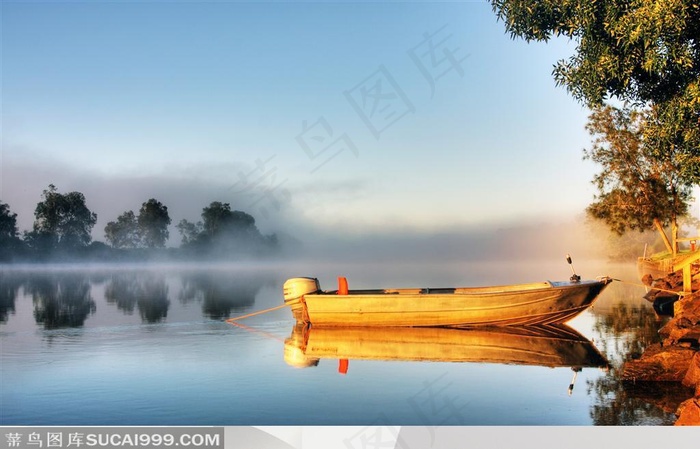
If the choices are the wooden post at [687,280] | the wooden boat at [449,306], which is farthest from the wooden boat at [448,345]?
the wooden post at [687,280]

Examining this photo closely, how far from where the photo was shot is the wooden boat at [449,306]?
23.1 metres

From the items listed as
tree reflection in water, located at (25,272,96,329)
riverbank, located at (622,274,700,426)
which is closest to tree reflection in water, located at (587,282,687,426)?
riverbank, located at (622,274,700,426)

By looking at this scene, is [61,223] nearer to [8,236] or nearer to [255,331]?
[8,236]

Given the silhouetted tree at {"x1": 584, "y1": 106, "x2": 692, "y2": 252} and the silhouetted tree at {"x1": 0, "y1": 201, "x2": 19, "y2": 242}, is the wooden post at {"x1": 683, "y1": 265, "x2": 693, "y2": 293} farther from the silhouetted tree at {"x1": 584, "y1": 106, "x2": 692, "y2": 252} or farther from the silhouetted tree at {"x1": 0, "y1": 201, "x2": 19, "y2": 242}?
the silhouetted tree at {"x1": 0, "y1": 201, "x2": 19, "y2": 242}

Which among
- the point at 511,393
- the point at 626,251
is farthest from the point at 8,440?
the point at 626,251

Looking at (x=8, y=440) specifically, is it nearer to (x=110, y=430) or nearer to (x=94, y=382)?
(x=110, y=430)

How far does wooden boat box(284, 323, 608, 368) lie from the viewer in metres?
18.0

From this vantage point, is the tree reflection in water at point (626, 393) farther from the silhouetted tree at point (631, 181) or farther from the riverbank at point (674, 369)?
the silhouetted tree at point (631, 181)

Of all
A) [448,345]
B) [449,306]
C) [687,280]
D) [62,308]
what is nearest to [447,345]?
[448,345]

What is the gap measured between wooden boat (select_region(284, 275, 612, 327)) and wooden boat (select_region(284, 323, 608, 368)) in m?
0.26

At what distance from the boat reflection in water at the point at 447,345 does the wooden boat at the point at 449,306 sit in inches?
10.5

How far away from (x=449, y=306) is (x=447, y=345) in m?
3.13

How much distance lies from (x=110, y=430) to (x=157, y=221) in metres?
137

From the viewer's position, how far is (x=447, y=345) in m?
20.2
